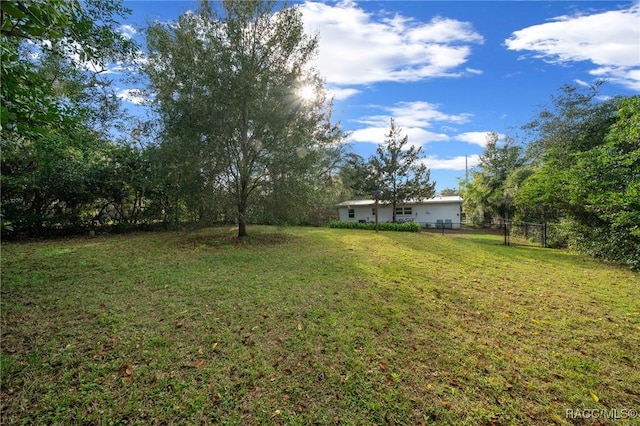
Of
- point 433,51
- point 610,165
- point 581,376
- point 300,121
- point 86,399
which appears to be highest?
point 433,51

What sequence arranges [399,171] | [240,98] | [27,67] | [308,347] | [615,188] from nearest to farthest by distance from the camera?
[27,67]
[308,347]
[615,188]
[240,98]
[399,171]

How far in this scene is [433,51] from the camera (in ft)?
24.3

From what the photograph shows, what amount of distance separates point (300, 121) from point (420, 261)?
5.94m

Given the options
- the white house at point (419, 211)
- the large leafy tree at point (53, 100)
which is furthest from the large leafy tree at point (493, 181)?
the large leafy tree at point (53, 100)

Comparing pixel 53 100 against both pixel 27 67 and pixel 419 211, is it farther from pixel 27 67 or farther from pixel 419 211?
pixel 419 211

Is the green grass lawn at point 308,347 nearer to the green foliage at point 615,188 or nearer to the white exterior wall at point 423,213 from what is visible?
the green foliage at point 615,188

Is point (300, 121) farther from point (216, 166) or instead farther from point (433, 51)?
point (433, 51)

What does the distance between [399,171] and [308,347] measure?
19607mm

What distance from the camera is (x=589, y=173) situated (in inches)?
301

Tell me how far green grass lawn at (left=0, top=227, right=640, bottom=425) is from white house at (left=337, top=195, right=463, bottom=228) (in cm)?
1699

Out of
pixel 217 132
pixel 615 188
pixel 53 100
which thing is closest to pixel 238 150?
pixel 217 132

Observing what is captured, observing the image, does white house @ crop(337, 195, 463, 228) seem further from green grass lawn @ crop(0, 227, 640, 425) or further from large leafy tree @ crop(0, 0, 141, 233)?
large leafy tree @ crop(0, 0, 141, 233)

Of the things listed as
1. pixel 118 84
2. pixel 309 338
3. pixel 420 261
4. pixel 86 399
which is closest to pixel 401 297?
pixel 309 338

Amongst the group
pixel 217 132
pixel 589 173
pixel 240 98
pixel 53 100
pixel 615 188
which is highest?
pixel 240 98
